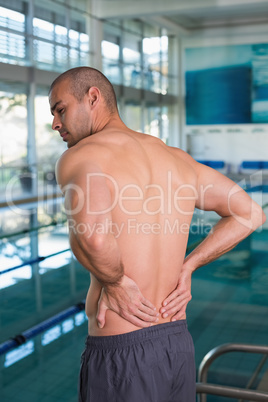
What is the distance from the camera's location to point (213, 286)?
552 centimetres

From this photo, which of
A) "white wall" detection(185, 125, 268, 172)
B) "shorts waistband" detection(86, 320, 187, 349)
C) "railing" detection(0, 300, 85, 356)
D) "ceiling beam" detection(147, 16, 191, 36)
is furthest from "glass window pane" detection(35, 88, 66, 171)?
"shorts waistband" detection(86, 320, 187, 349)

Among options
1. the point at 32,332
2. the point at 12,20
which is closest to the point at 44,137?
the point at 12,20

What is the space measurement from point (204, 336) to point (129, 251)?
281 cm

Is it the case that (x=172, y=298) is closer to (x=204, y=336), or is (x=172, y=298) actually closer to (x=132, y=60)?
(x=204, y=336)

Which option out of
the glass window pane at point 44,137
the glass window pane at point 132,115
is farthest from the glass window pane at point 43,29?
the glass window pane at point 132,115

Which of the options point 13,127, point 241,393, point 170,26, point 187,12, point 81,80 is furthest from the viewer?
point 170,26

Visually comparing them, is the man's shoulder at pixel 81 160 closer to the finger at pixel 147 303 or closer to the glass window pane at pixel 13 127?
the finger at pixel 147 303

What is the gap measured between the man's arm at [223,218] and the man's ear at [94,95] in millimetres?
455

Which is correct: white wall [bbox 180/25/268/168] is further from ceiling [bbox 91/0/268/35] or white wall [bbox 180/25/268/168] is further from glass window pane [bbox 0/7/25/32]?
glass window pane [bbox 0/7/25/32]

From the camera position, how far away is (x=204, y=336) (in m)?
4.25

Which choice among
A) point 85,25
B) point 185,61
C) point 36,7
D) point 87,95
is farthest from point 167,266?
point 185,61

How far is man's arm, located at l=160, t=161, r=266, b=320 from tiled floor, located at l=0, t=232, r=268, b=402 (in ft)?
5.37

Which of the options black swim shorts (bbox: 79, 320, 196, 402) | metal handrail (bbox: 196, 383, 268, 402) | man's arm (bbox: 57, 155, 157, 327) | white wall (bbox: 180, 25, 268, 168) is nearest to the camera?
man's arm (bbox: 57, 155, 157, 327)

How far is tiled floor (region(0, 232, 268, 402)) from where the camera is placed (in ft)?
10.8
